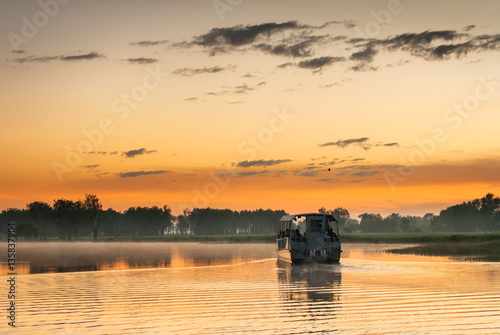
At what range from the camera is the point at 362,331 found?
1708 cm

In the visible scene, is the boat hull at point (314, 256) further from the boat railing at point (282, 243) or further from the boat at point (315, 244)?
the boat railing at point (282, 243)

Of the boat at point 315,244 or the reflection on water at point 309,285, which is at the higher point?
the boat at point 315,244

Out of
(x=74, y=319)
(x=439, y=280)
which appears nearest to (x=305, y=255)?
(x=439, y=280)

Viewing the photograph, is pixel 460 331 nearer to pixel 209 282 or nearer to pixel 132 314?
pixel 132 314

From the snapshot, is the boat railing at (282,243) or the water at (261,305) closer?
the water at (261,305)

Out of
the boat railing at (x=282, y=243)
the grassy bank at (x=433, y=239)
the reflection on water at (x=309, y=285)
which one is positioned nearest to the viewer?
the reflection on water at (x=309, y=285)

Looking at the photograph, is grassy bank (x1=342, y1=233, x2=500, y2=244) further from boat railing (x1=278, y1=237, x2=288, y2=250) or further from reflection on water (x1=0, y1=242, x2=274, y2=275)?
boat railing (x1=278, y1=237, x2=288, y2=250)

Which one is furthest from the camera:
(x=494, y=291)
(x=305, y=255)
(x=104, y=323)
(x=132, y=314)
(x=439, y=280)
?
(x=305, y=255)

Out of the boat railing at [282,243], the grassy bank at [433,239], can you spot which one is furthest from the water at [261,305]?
the grassy bank at [433,239]

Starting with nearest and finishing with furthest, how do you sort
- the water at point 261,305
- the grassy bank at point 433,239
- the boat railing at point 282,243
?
the water at point 261,305
the boat railing at point 282,243
the grassy bank at point 433,239

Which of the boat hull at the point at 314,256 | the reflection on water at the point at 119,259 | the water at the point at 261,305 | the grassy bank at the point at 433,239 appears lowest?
the water at the point at 261,305

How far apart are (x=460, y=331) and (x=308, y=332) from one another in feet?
14.9

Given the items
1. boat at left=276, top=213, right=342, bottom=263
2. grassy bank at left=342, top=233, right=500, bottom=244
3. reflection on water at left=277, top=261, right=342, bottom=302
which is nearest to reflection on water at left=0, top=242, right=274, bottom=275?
boat at left=276, top=213, right=342, bottom=263

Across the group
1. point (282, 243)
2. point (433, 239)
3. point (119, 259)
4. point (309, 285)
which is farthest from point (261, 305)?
point (433, 239)
